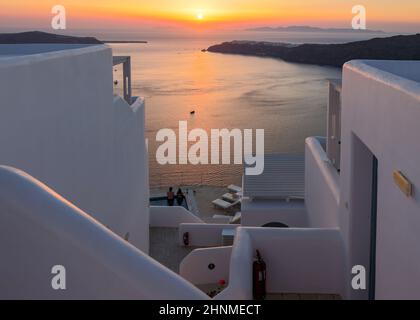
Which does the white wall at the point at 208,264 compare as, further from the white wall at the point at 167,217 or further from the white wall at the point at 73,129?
the white wall at the point at 167,217

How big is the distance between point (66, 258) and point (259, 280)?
4.54 metres

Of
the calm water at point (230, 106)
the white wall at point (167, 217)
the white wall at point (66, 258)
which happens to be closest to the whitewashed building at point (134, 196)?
Answer: the white wall at point (66, 258)

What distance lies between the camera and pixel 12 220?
8.48ft

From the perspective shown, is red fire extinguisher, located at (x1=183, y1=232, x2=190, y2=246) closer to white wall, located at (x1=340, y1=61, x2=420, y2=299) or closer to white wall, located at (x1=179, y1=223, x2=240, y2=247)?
white wall, located at (x1=179, y1=223, x2=240, y2=247)

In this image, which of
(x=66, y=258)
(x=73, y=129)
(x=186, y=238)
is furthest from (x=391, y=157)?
(x=186, y=238)

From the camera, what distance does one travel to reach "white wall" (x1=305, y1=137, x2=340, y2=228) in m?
8.29

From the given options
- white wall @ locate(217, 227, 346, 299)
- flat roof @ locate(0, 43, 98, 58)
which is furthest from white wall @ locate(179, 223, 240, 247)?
white wall @ locate(217, 227, 346, 299)

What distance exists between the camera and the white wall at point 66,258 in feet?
7.98

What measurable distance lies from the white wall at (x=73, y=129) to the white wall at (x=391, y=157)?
2.91 metres

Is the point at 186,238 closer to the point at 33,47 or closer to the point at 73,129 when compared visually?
the point at 33,47

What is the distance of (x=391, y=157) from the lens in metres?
4.33

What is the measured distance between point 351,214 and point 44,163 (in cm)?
322
